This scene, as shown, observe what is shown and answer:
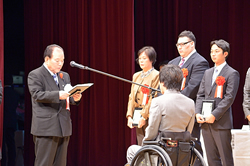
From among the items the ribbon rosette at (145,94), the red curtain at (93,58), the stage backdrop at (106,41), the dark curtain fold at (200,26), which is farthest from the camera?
the red curtain at (93,58)

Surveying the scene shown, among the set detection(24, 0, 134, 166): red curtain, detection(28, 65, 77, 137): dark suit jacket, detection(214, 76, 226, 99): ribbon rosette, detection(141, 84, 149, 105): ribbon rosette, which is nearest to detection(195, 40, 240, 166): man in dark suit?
detection(214, 76, 226, 99): ribbon rosette

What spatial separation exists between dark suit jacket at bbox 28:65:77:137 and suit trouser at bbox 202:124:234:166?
4.59 ft

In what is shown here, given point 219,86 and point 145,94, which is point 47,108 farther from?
point 219,86

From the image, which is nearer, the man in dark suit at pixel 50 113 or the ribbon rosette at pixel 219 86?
the man in dark suit at pixel 50 113

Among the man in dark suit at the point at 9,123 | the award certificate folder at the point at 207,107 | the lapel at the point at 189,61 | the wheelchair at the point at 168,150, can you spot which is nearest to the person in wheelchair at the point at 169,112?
the wheelchair at the point at 168,150

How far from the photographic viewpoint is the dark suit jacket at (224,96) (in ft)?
10.8

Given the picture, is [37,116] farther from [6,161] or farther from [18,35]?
[18,35]

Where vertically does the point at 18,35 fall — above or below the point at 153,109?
above

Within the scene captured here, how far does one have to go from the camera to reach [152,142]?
236 cm

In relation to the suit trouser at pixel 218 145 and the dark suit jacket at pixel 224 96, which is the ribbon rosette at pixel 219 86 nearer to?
the dark suit jacket at pixel 224 96

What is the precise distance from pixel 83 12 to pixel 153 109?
126 inches

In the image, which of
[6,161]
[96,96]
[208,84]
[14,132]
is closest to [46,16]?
[96,96]

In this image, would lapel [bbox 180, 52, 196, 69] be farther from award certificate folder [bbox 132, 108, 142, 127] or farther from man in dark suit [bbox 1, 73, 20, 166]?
man in dark suit [bbox 1, 73, 20, 166]

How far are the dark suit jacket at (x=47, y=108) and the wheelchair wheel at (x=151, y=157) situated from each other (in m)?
0.97
